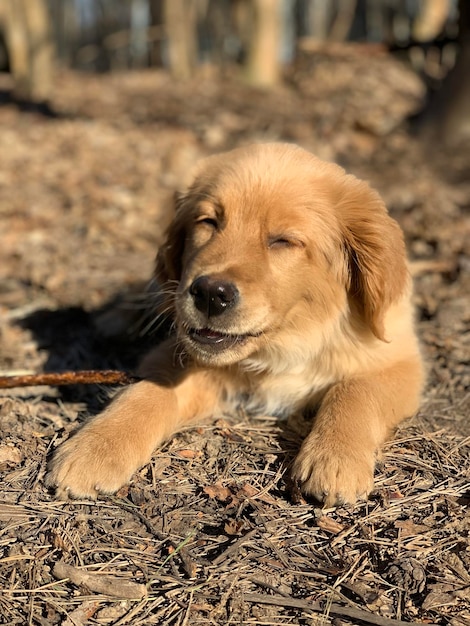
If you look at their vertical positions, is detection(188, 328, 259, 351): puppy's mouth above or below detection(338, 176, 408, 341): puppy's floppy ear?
below

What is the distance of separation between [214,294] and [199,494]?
0.81 metres

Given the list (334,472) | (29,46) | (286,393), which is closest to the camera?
(334,472)

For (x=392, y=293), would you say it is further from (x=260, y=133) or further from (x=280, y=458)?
(x=260, y=133)

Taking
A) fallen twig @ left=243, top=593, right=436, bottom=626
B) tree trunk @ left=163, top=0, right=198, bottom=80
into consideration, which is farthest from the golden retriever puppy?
tree trunk @ left=163, top=0, right=198, bottom=80

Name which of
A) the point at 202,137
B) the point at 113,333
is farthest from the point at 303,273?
the point at 202,137

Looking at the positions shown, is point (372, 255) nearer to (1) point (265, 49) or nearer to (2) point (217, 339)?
(2) point (217, 339)

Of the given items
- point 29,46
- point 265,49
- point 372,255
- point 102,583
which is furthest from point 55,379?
point 265,49

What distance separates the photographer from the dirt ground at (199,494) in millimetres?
2111

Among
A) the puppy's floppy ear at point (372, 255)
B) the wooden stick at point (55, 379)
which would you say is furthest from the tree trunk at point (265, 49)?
the wooden stick at point (55, 379)

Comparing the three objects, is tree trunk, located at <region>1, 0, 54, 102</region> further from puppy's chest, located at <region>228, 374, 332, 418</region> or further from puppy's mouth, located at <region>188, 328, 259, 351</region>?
puppy's mouth, located at <region>188, 328, 259, 351</region>

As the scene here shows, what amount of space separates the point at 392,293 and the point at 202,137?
7695 mm

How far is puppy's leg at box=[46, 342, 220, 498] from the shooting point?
2594 millimetres

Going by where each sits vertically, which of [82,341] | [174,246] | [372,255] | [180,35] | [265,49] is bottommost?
[82,341]

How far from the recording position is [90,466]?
8.60 feet
